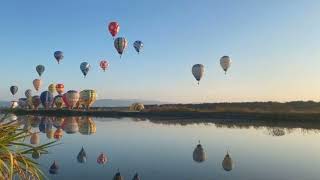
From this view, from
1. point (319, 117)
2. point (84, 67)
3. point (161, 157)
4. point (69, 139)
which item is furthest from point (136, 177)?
point (84, 67)

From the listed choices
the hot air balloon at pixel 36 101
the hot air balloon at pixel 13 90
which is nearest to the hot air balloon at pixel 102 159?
the hot air balloon at pixel 36 101

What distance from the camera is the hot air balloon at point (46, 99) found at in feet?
300

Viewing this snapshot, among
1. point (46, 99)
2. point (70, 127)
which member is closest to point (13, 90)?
point (46, 99)

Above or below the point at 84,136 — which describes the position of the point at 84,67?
above

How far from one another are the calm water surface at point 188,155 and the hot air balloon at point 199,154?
0.26 m

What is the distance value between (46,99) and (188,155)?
66.8m

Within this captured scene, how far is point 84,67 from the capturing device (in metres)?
86.0

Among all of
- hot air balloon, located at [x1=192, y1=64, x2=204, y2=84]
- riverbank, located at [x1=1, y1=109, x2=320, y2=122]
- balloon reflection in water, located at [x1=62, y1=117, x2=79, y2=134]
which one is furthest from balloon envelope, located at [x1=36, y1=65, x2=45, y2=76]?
balloon reflection in water, located at [x1=62, y1=117, x2=79, y2=134]

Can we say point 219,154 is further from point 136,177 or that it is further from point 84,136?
point 84,136

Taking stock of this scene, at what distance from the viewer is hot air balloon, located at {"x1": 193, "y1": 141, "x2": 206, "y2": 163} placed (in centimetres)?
2595

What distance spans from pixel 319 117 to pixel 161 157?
36339mm

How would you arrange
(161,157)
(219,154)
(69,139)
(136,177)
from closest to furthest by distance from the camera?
1. (136,177)
2. (161,157)
3. (219,154)
4. (69,139)

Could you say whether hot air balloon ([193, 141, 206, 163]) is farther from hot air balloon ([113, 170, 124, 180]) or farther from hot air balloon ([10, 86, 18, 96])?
hot air balloon ([10, 86, 18, 96])

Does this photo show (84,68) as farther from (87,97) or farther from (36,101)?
(36,101)
